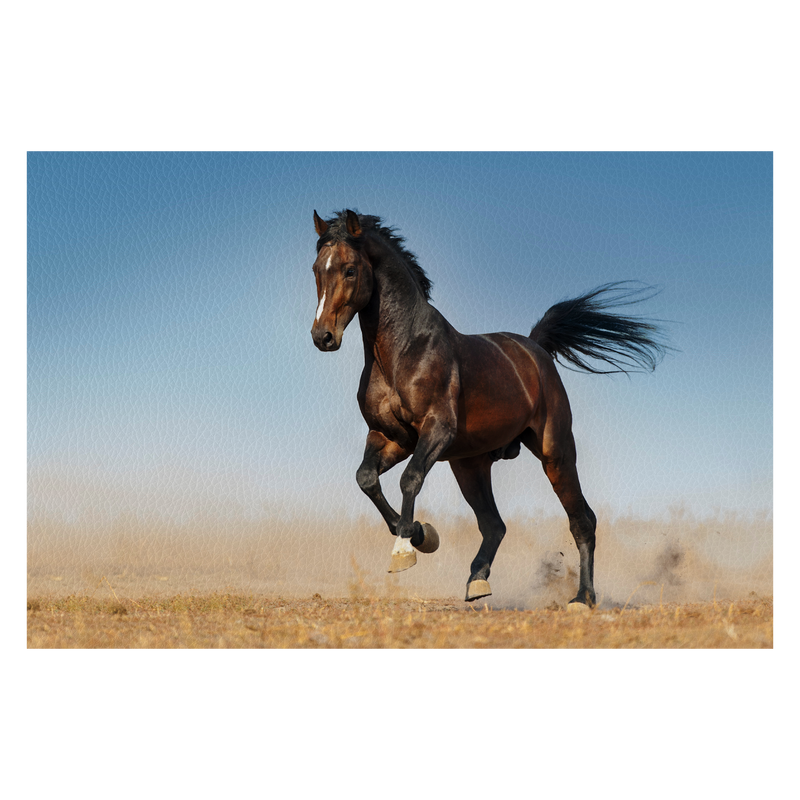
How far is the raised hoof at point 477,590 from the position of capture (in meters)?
8.25

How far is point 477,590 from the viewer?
27.1 ft

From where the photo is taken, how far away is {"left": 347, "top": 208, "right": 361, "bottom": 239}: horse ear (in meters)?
7.38

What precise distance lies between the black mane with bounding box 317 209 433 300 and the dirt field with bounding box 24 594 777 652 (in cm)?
302

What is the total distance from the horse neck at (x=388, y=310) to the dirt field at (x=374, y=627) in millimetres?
2299

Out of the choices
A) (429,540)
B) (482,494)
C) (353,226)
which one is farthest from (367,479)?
(353,226)

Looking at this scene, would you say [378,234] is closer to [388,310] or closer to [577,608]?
[388,310]

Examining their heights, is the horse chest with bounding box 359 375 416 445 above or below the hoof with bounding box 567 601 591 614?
above

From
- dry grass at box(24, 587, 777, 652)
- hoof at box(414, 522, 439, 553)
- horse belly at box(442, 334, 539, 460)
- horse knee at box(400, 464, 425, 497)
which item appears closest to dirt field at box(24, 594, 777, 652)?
dry grass at box(24, 587, 777, 652)

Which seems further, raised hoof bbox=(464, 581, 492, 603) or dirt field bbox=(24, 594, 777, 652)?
raised hoof bbox=(464, 581, 492, 603)

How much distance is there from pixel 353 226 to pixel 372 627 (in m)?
3.26

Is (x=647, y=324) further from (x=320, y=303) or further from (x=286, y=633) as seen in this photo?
(x=286, y=633)

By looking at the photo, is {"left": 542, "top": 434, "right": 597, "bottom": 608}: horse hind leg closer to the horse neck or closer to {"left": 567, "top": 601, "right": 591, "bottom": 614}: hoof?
{"left": 567, "top": 601, "right": 591, "bottom": 614}: hoof

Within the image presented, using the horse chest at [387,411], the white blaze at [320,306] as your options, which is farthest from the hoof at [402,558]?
the white blaze at [320,306]

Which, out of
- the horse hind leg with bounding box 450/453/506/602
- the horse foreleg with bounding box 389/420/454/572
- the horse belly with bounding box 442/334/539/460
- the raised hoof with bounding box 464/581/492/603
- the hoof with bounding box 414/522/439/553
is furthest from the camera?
the horse hind leg with bounding box 450/453/506/602
